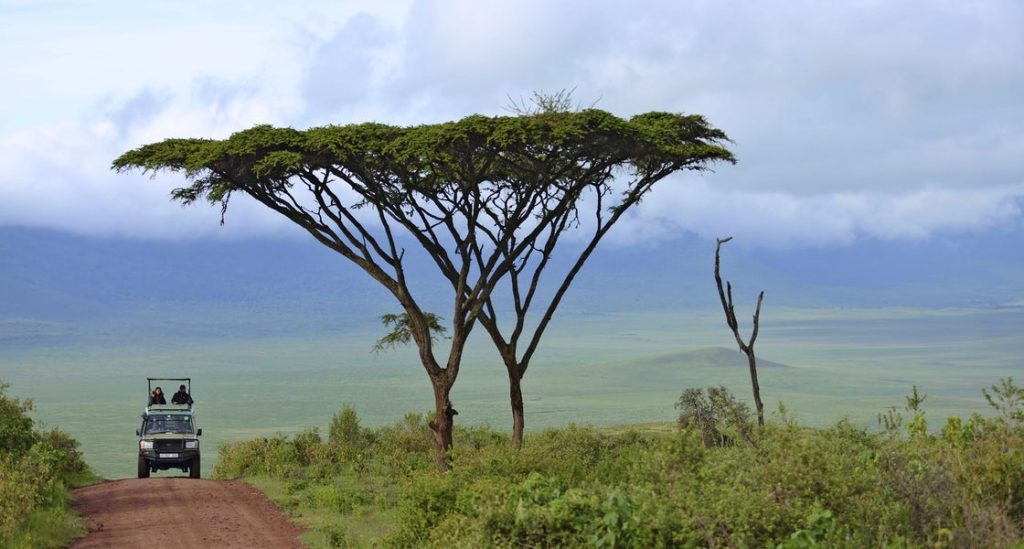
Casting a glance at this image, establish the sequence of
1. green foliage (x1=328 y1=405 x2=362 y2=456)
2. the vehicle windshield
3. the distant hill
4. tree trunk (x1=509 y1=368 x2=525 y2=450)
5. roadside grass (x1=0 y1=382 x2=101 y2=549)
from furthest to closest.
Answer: the distant hill → green foliage (x1=328 y1=405 x2=362 y2=456) → the vehicle windshield → tree trunk (x1=509 y1=368 x2=525 y2=450) → roadside grass (x1=0 y1=382 x2=101 y2=549)

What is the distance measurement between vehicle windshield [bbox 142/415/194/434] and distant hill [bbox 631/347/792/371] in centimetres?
13559

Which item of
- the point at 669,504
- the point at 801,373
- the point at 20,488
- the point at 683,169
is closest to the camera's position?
the point at 669,504

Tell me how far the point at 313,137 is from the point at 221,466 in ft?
39.4

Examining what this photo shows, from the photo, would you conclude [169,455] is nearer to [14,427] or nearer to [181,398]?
[181,398]

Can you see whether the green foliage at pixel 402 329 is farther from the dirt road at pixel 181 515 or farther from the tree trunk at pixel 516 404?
the dirt road at pixel 181 515

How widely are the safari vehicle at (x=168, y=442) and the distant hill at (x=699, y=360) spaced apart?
136 metres

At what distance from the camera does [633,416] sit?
86.6 meters

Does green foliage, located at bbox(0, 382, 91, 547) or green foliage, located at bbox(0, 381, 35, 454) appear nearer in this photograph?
green foliage, located at bbox(0, 382, 91, 547)

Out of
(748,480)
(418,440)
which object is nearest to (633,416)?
(418,440)

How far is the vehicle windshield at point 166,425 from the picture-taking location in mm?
33531

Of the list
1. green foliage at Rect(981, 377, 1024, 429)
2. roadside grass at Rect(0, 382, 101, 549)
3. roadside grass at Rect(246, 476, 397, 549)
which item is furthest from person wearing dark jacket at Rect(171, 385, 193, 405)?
green foliage at Rect(981, 377, 1024, 429)

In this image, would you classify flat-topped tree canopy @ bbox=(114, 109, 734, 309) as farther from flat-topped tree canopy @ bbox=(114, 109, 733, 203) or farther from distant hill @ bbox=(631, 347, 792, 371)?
distant hill @ bbox=(631, 347, 792, 371)

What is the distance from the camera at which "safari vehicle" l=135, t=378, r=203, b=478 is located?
33.4 metres

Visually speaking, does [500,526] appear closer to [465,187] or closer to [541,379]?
[465,187]
